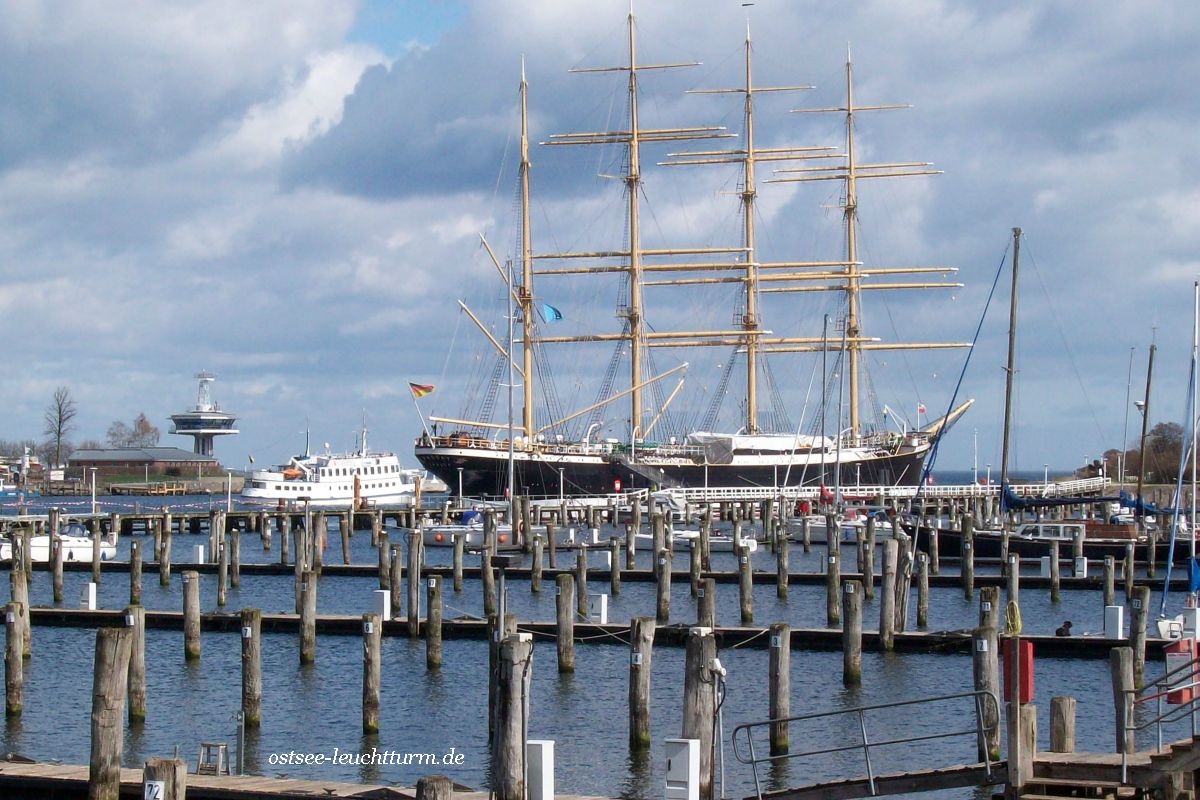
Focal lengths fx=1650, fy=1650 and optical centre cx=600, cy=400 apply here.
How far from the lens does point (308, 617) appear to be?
112 feet

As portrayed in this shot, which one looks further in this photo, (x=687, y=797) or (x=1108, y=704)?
(x=1108, y=704)

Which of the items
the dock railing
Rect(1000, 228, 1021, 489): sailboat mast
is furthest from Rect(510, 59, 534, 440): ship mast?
the dock railing

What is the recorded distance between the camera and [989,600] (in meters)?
29.2

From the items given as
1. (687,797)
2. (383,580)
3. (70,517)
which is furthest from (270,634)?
(70,517)

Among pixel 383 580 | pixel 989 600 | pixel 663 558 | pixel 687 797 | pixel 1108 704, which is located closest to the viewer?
pixel 687 797

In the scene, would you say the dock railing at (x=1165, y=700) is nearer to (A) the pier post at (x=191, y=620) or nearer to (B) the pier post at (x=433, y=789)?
(B) the pier post at (x=433, y=789)

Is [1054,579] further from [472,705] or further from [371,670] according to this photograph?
[371,670]

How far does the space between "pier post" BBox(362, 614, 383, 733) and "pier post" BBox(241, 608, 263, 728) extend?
6.02ft

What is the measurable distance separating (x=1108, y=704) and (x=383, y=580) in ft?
84.1

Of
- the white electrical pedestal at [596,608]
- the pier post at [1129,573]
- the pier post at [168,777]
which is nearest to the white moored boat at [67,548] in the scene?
the white electrical pedestal at [596,608]

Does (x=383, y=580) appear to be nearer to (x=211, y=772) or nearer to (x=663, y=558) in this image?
(x=663, y=558)

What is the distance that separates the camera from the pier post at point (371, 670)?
1066 inches

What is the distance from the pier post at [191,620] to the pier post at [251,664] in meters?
6.55

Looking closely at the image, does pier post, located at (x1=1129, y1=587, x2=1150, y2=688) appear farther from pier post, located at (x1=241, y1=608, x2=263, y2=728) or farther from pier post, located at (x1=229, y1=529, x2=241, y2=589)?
pier post, located at (x1=229, y1=529, x2=241, y2=589)
